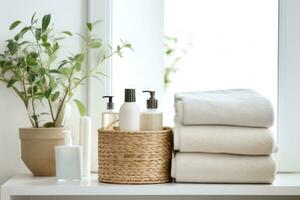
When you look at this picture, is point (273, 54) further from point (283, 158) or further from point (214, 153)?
point (214, 153)

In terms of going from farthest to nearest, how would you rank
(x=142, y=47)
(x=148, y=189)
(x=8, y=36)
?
(x=142, y=47)
(x=8, y=36)
(x=148, y=189)

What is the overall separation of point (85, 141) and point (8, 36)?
1.45 feet

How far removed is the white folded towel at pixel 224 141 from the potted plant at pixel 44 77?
1.26 ft

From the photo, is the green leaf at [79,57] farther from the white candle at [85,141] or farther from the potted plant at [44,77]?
the white candle at [85,141]

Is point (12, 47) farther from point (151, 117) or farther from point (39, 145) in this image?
point (151, 117)

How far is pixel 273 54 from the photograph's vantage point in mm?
2158

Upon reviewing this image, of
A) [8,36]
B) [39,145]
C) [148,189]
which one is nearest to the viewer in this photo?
[148,189]

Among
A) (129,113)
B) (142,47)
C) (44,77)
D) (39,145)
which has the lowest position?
(39,145)

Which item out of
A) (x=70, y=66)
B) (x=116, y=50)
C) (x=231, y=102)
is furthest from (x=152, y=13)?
(x=231, y=102)

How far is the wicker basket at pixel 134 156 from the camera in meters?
1.78

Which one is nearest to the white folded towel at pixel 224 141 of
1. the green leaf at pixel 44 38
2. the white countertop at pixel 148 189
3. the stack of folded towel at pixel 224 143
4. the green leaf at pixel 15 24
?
the stack of folded towel at pixel 224 143

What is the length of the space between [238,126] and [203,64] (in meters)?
0.55

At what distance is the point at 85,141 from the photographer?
1899mm

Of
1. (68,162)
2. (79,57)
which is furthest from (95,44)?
(68,162)
